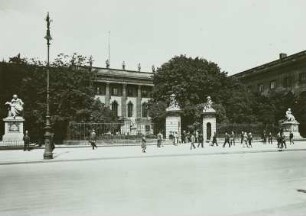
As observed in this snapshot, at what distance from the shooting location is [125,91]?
7894cm

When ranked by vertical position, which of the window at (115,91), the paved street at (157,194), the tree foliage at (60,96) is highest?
the window at (115,91)

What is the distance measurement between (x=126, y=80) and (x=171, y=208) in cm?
7099

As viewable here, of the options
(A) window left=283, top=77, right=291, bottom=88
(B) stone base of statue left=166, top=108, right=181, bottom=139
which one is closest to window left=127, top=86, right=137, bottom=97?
(A) window left=283, top=77, right=291, bottom=88

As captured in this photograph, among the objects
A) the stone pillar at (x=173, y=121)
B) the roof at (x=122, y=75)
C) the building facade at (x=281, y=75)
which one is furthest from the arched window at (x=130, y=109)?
the stone pillar at (x=173, y=121)

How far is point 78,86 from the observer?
41.6 m

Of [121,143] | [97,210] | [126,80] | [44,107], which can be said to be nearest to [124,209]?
[97,210]

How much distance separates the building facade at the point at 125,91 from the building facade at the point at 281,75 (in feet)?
63.8

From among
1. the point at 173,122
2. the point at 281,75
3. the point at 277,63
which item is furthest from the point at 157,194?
the point at 277,63

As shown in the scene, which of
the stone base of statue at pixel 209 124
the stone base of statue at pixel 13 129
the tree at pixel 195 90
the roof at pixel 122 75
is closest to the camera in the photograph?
the stone base of statue at pixel 13 129

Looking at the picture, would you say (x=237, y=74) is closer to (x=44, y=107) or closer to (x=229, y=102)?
(x=229, y=102)

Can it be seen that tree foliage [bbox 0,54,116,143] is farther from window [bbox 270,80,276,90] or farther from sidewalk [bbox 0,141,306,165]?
window [bbox 270,80,276,90]

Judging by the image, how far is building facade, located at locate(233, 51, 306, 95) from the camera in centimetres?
6094

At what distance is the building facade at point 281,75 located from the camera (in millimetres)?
60938

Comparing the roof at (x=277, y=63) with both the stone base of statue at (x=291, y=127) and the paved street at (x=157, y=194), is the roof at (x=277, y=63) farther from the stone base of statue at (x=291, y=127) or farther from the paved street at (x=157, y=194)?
→ the paved street at (x=157, y=194)
